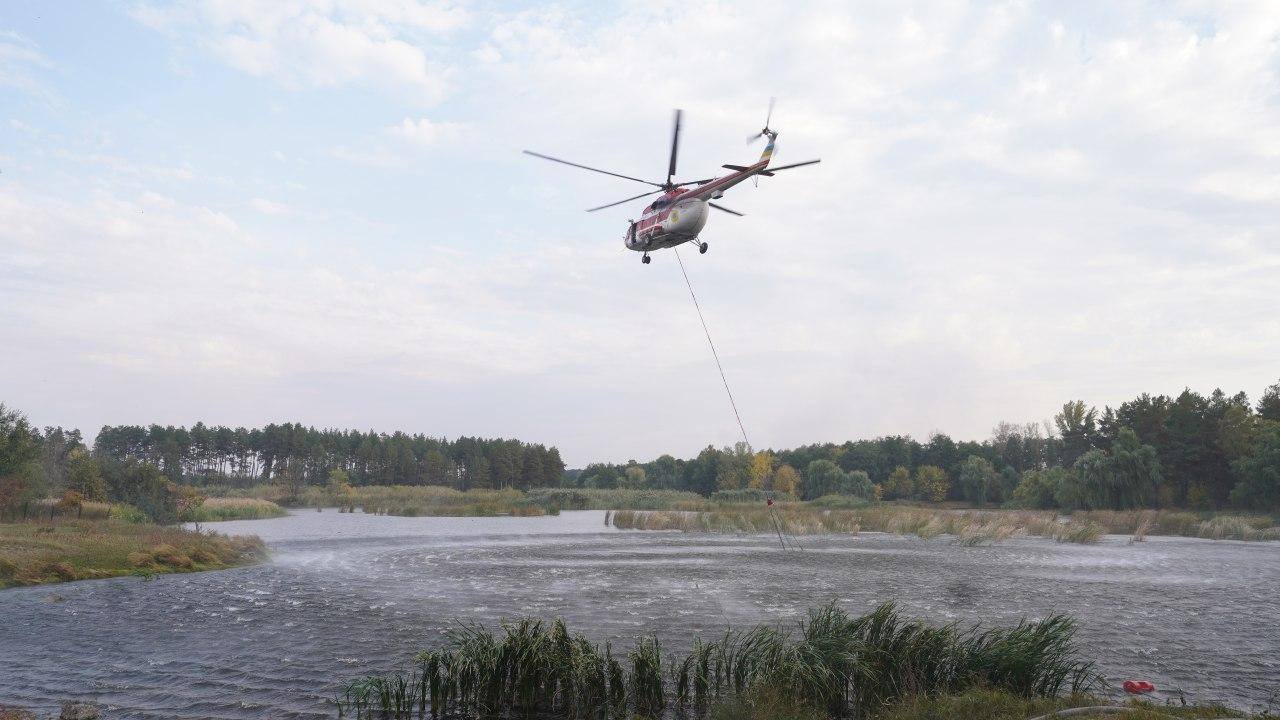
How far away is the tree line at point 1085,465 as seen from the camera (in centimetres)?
7744

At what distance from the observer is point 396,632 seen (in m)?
20.4

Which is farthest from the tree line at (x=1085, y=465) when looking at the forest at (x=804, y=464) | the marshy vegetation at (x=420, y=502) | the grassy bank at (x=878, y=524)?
the marshy vegetation at (x=420, y=502)

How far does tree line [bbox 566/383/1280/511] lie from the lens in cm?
7744

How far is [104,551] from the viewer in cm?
3152

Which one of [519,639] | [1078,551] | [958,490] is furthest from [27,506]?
[958,490]

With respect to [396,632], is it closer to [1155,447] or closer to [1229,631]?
[1229,631]

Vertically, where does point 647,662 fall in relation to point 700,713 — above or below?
above

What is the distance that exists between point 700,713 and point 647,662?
1157 mm

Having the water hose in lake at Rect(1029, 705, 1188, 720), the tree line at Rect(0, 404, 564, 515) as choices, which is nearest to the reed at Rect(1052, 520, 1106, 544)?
the water hose in lake at Rect(1029, 705, 1188, 720)

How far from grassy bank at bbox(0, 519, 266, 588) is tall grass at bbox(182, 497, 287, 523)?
65.0 ft

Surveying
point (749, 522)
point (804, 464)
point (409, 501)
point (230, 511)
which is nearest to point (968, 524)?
point (749, 522)

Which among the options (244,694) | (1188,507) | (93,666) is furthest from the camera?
(1188,507)

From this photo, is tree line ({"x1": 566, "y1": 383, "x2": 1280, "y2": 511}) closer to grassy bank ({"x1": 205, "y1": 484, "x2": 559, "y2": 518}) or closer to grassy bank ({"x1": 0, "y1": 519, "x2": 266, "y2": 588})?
grassy bank ({"x1": 205, "y1": 484, "x2": 559, "y2": 518})

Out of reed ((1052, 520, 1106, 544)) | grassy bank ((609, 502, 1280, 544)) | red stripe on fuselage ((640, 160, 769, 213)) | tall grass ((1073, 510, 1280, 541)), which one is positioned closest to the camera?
red stripe on fuselage ((640, 160, 769, 213))
